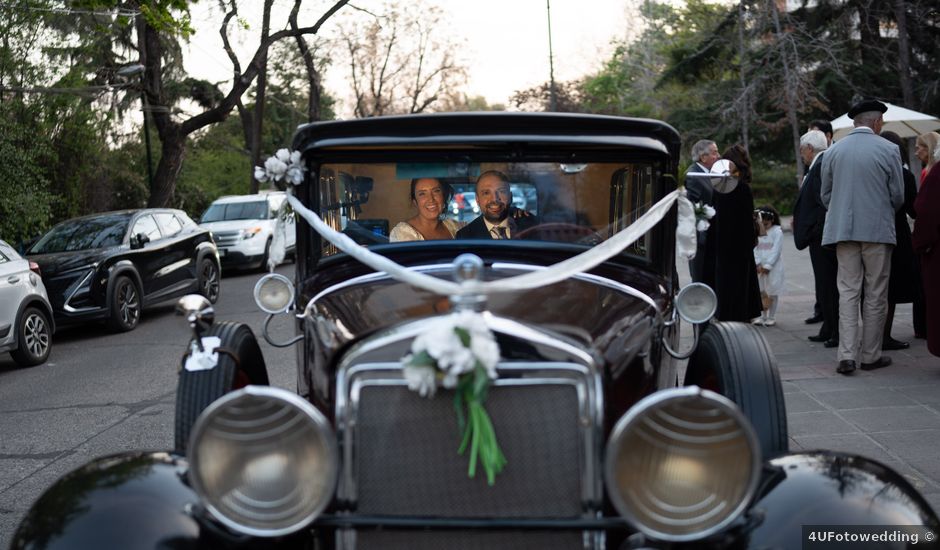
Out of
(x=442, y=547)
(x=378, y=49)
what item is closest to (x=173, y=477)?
(x=442, y=547)

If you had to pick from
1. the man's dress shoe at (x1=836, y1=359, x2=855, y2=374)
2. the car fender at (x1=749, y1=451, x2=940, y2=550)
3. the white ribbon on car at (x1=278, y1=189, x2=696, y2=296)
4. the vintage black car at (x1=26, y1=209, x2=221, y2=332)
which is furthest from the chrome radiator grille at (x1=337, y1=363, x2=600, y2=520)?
the vintage black car at (x1=26, y1=209, x2=221, y2=332)

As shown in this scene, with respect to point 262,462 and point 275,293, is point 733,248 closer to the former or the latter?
point 275,293


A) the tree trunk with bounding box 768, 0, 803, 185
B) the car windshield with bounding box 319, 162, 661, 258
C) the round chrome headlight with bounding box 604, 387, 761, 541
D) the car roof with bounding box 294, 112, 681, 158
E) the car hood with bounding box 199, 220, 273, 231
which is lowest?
the round chrome headlight with bounding box 604, 387, 761, 541

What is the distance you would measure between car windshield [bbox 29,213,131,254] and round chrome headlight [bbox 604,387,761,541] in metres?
11.2

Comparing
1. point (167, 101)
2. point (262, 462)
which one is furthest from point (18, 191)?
point (262, 462)

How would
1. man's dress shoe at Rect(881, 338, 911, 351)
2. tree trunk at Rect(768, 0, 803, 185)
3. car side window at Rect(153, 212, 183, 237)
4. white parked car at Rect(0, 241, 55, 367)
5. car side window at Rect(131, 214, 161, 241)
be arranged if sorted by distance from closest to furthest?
man's dress shoe at Rect(881, 338, 911, 351) → white parked car at Rect(0, 241, 55, 367) → car side window at Rect(131, 214, 161, 241) → car side window at Rect(153, 212, 183, 237) → tree trunk at Rect(768, 0, 803, 185)

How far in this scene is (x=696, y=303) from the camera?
12.9ft

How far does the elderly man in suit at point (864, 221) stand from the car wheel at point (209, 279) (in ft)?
33.1

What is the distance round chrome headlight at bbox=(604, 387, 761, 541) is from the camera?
2.49 meters

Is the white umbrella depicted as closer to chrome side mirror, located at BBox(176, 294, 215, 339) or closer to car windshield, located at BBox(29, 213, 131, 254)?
car windshield, located at BBox(29, 213, 131, 254)

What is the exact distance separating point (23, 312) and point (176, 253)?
13.8ft

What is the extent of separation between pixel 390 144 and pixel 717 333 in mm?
1564

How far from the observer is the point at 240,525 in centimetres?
258

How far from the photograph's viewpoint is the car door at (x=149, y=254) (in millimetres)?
12633
